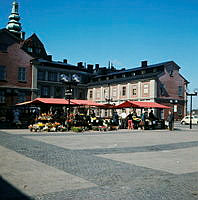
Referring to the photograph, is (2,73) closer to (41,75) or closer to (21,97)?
(21,97)

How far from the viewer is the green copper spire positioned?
65625 millimetres

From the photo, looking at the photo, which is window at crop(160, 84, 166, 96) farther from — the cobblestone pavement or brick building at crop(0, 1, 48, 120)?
the cobblestone pavement

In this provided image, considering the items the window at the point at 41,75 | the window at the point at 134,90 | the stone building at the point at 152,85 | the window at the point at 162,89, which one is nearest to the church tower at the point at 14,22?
the window at the point at 41,75

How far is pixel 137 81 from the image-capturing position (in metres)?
49.3

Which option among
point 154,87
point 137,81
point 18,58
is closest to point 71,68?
point 137,81

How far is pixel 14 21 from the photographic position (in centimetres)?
6650

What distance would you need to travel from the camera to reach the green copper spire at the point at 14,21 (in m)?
65.6

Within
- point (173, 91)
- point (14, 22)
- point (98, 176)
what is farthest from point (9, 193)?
point (14, 22)

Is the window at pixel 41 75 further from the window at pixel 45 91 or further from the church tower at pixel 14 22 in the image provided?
the church tower at pixel 14 22

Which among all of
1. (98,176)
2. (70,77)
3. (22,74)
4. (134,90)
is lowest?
(98,176)

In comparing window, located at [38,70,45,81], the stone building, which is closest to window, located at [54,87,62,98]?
window, located at [38,70,45,81]

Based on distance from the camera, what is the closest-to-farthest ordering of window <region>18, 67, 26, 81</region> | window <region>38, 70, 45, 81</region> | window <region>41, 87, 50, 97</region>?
window <region>18, 67, 26, 81</region>, window <region>38, 70, 45, 81</region>, window <region>41, 87, 50, 97</region>

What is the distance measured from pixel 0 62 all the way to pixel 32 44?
38217 millimetres

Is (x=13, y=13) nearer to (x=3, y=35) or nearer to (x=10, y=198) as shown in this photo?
(x=3, y=35)
